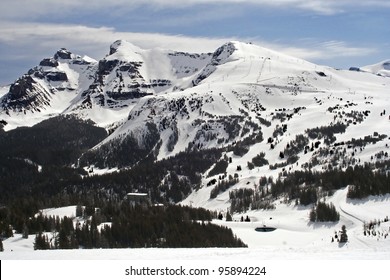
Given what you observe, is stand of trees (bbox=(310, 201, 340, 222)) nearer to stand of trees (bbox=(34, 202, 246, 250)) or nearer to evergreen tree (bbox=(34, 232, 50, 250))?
stand of trees (bbox=(34, 202, 246, 250))

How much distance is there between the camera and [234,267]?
152 feet

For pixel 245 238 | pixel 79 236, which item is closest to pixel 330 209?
pixel 245 238

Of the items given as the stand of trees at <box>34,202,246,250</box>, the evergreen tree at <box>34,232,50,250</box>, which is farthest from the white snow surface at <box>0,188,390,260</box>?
the stand of trees at <box>34,202,246,250</box>

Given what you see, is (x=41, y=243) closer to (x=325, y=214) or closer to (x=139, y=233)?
(x=139, y=233)

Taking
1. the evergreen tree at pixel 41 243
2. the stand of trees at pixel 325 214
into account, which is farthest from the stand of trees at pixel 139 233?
the stand of trees at pixel 325 214

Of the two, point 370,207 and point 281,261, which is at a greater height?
point 281,261

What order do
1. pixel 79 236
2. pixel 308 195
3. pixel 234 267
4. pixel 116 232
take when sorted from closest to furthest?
1. pixel 234 267
2. pixel 79 236
3. pixel 116 232
4. pixel 308 195

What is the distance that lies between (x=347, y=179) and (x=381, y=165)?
18.9 metres

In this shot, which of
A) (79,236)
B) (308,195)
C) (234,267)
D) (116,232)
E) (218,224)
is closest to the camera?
(234,267)

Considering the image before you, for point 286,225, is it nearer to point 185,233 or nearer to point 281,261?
point 185,233

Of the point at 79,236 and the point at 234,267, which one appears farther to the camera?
the point at 79,236

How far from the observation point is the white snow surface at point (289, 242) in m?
53.7

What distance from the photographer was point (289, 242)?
133m

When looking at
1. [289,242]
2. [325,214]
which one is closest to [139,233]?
[289,242]
